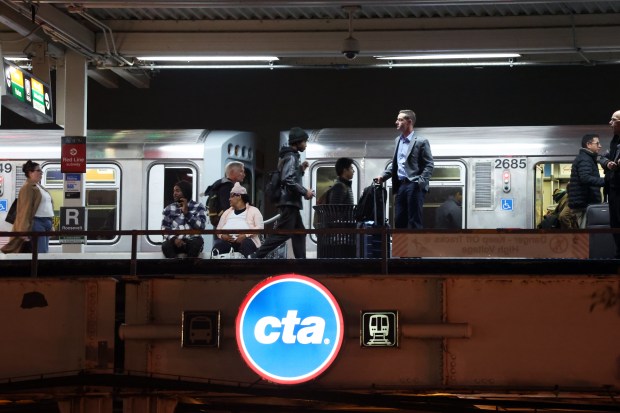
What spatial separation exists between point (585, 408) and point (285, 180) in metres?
4.73

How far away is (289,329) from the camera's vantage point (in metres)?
8.89

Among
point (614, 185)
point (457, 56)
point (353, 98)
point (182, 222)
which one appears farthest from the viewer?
point (353, 98)

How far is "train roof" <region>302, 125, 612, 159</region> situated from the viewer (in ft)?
55.8

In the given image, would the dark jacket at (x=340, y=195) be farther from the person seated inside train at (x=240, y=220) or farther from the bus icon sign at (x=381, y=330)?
Result: the bus icon sign at (x=381, y=330)

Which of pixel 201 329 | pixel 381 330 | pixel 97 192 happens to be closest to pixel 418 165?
pixel 381 330

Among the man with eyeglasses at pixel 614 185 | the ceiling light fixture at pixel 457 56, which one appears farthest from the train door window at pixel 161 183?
the man with eyeglasses at pixel 614 185

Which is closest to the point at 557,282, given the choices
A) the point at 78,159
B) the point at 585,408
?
the point at 585,408

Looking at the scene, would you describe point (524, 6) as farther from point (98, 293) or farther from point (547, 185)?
point (98, 293)

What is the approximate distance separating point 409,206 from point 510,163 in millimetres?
5782

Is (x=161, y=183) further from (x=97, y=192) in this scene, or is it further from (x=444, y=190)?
(x=444, y=190)

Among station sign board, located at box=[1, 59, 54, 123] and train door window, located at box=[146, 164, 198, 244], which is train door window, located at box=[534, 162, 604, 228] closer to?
train door window, located at box=[146, 164, 198, 244]

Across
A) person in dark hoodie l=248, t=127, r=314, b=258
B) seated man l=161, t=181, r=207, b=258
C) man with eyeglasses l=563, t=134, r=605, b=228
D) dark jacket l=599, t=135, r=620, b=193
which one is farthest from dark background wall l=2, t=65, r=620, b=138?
dark jacket l=599, t=135, r=620, b=193

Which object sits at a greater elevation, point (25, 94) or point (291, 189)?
point (25, 94)

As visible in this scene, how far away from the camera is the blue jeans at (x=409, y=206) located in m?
11.7
